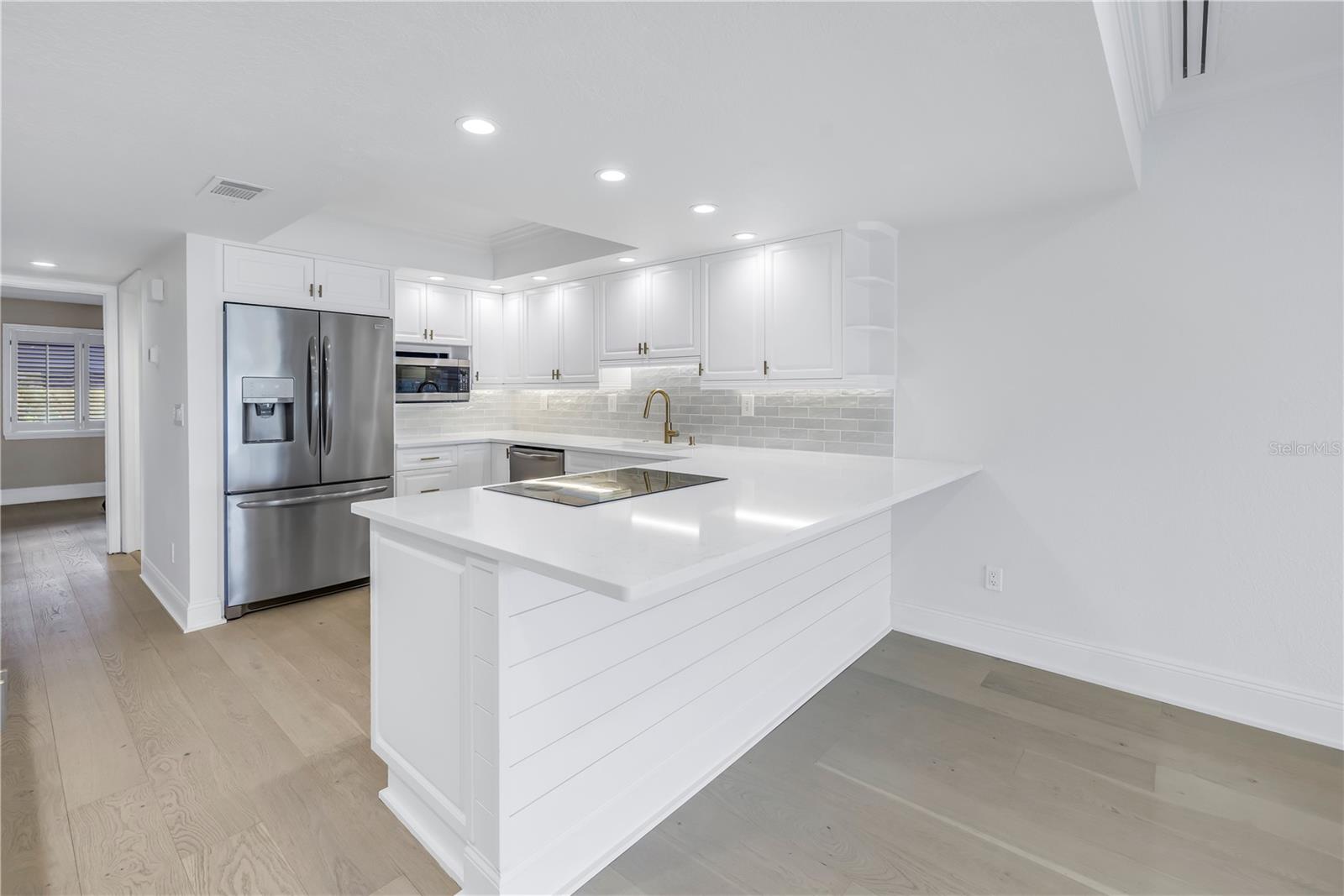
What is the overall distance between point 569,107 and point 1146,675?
3.30m

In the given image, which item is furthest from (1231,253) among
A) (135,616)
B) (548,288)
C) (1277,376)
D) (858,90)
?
(135,616)

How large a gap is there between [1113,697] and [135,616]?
523 cm

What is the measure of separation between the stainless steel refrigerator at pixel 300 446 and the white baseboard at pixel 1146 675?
347 cm

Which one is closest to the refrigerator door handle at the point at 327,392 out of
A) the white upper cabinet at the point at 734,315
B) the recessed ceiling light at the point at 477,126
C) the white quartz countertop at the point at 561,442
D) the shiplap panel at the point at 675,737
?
the white quartz countertop at the point at 561,442

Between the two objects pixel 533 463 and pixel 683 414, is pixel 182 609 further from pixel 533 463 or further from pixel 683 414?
pixel 683 414

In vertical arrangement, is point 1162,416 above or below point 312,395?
below

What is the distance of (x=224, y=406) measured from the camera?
3746 millimetres

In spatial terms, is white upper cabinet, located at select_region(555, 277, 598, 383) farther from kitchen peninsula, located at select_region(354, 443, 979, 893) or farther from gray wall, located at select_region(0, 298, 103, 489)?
gray wall, located at select_region(0, 298, 103, 489)

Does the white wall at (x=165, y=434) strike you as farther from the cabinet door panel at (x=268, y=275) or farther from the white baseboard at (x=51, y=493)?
the white baseboard at (x=51, y=493)

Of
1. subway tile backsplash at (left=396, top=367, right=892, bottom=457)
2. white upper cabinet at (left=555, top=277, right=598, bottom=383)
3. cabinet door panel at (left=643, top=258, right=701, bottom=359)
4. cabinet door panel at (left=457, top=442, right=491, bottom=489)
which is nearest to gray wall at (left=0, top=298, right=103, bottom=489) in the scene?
subway tile backsplash at (left=396, top=367, right=892, bottom=457)

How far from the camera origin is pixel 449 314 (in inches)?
202

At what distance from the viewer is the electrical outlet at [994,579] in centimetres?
331

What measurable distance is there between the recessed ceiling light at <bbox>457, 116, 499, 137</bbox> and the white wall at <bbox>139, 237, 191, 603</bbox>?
2.54 metres

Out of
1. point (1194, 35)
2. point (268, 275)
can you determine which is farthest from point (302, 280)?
point (1194, 35)
